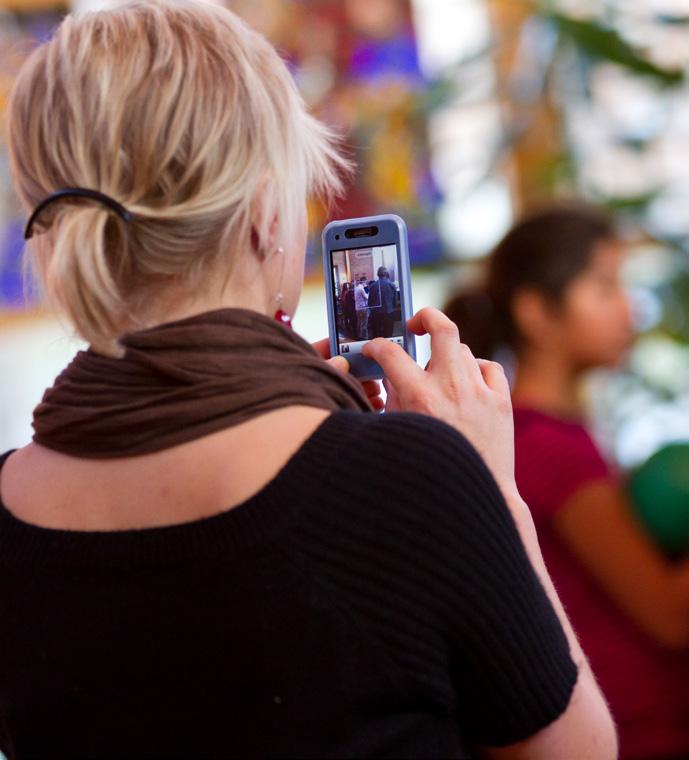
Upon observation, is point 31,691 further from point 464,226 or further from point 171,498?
point 464,226

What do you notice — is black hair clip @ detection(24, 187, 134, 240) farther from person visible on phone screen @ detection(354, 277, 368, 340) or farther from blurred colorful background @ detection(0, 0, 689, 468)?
blurred colorful background @ detection(0, 0, 689, 468)

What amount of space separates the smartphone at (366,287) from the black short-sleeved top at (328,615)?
24cm

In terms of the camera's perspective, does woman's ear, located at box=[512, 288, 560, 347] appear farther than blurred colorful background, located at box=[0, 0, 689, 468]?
No

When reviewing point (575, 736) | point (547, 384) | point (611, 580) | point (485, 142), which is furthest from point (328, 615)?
point (485, 142)

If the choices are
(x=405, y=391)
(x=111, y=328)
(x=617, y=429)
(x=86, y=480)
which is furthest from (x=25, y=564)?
(x=617, y=429)

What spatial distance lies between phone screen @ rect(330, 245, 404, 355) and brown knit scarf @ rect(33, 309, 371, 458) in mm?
188

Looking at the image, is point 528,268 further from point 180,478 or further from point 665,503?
point 180,478

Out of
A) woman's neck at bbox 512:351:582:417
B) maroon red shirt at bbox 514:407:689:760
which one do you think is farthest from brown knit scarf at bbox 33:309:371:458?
woman's neck at bbox 512:351:582:417

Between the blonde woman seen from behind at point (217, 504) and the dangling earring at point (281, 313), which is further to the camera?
the dangling earring at point (281, 313)

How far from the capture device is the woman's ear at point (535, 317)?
187cm

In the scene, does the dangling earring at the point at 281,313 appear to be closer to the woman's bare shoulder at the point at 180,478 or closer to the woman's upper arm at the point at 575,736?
the woman's bare shoulder at the point at 180,478

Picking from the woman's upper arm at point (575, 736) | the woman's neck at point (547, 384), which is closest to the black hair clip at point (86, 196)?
the woman's upper arm at point (575, 736)

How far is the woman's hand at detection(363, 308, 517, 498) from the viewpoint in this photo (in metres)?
0.85

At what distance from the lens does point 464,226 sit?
278cm
